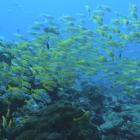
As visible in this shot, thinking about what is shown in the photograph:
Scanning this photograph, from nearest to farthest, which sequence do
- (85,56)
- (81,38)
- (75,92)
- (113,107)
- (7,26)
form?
1. (81,38)
2. (113,107)
3. (75,92)
4. (85,56)
5. (7,26)

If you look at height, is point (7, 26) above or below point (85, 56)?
above

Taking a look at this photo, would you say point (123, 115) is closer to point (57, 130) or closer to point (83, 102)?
point (83, 102)

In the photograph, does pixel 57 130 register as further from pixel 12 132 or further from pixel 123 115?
Result: pixel 123 115

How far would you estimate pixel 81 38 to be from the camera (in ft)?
20.2

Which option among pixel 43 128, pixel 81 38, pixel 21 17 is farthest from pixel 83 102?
pixel 21 17

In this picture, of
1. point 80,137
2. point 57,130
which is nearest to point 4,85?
point 57,130

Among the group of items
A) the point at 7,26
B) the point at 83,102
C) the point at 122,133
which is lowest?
the point at 122,133

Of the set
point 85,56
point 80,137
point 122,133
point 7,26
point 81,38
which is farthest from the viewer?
point 7,26

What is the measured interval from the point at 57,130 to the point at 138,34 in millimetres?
5341

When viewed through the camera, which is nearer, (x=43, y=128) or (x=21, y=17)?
(x=43, y=128)

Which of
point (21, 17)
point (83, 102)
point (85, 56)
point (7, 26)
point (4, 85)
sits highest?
point (21, 17)

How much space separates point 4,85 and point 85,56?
21.5ft

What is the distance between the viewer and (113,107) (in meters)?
7.41

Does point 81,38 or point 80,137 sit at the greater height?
point 81,38
